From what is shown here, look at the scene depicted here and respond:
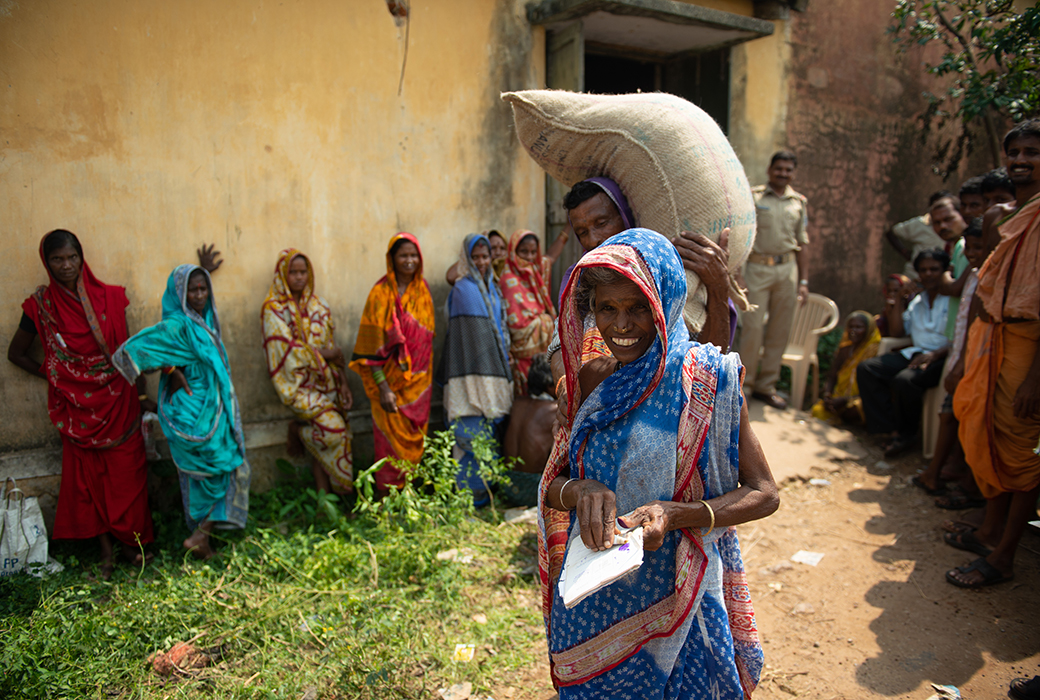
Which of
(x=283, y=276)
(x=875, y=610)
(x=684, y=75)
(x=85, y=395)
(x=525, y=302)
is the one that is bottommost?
(x=875, y=610)

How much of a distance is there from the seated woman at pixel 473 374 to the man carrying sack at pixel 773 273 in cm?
278

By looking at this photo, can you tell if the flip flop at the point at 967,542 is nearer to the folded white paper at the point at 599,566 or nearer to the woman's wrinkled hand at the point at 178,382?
the folded white paper at the point at 599,566

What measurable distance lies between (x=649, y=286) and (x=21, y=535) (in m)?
4.06

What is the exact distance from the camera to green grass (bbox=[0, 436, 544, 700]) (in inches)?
112

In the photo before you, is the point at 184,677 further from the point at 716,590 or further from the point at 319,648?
the point at 716,590

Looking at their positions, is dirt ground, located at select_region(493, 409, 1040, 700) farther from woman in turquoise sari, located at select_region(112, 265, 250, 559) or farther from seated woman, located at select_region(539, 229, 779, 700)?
woman in turquoise sari, located at select_region(112, 265, 250, 559)

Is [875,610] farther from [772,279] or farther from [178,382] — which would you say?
[178,382]

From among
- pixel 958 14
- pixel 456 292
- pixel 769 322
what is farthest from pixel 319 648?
pixel 958 14

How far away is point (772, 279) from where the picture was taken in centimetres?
651

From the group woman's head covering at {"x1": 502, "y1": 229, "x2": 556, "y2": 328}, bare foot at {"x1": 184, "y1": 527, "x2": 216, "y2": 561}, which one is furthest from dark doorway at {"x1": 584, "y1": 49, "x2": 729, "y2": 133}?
bare foot at {"x1": 184, "y1": 527, "x2": 216, "y2": 561}

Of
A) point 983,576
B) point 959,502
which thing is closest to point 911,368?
point 959,502

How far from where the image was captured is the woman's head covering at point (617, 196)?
7.59 feet

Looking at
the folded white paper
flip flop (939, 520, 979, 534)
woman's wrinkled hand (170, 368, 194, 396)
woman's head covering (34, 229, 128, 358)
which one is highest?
woman's head covering (34, 229, 128, 358)

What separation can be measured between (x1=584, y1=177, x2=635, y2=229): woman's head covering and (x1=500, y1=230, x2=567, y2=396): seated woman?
2.99 metres
